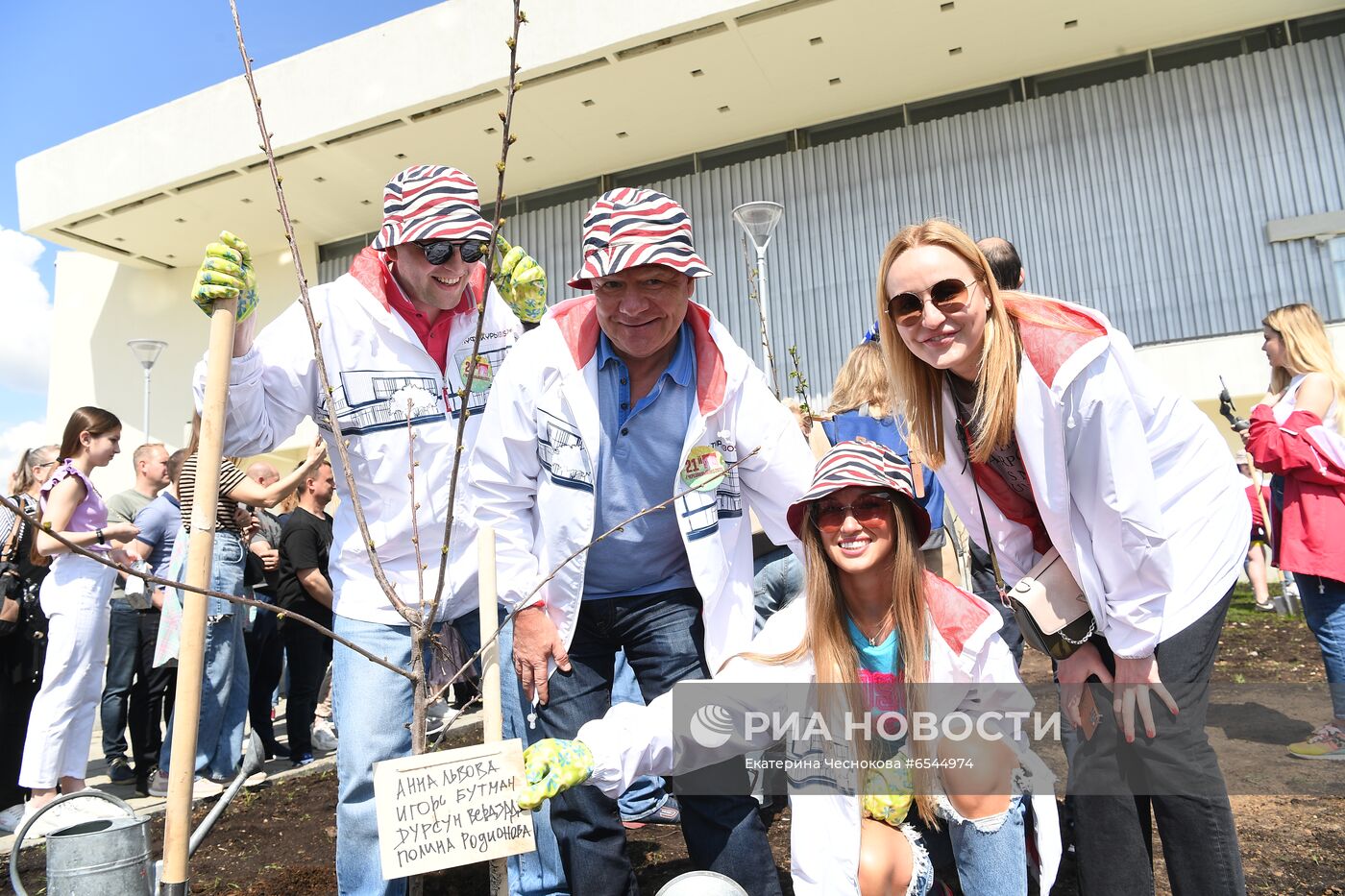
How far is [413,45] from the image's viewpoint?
535 inches

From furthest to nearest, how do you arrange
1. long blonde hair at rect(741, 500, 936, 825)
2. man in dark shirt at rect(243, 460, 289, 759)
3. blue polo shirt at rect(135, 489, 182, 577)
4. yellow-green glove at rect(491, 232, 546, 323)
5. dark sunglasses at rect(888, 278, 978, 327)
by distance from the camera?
man in dark shirt at rect(243, 460, 289, 759) < blue polo shirt at rect(135, 489, 182, 577) < yellow-green glove at rect(491, 232, 546, 323) < long blonde hair at rect(741, 500, 936, 825) < dark sunglasses at rect(888, 278, 978, 327)

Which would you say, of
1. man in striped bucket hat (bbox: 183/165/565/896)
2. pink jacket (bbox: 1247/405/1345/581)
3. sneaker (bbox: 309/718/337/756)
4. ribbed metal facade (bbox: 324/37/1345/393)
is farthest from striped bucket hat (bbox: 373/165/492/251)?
ribbed metal facade (bbox: 324/37/1345/393)

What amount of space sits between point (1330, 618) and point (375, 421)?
406 centimetres

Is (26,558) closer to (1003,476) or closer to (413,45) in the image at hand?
(1003,476)

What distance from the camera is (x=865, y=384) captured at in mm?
4035

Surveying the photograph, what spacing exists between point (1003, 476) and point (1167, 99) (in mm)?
13077

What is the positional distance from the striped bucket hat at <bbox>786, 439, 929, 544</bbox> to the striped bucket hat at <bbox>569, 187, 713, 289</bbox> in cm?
57

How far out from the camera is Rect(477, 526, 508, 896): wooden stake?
1.78 m

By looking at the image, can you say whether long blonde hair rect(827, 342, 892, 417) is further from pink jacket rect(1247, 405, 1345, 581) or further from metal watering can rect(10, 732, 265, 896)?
metal watering can rect(10, 732, 265, 896)

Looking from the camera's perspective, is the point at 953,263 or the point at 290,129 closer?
the point at 953,263

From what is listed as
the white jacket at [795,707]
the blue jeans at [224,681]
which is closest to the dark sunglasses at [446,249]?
the white jacket at [795,707]

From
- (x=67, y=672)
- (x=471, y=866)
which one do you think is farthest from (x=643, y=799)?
(x=67, y=672)

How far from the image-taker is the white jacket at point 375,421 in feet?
8.07

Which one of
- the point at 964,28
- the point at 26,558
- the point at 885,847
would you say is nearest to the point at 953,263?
the point at 885,847
